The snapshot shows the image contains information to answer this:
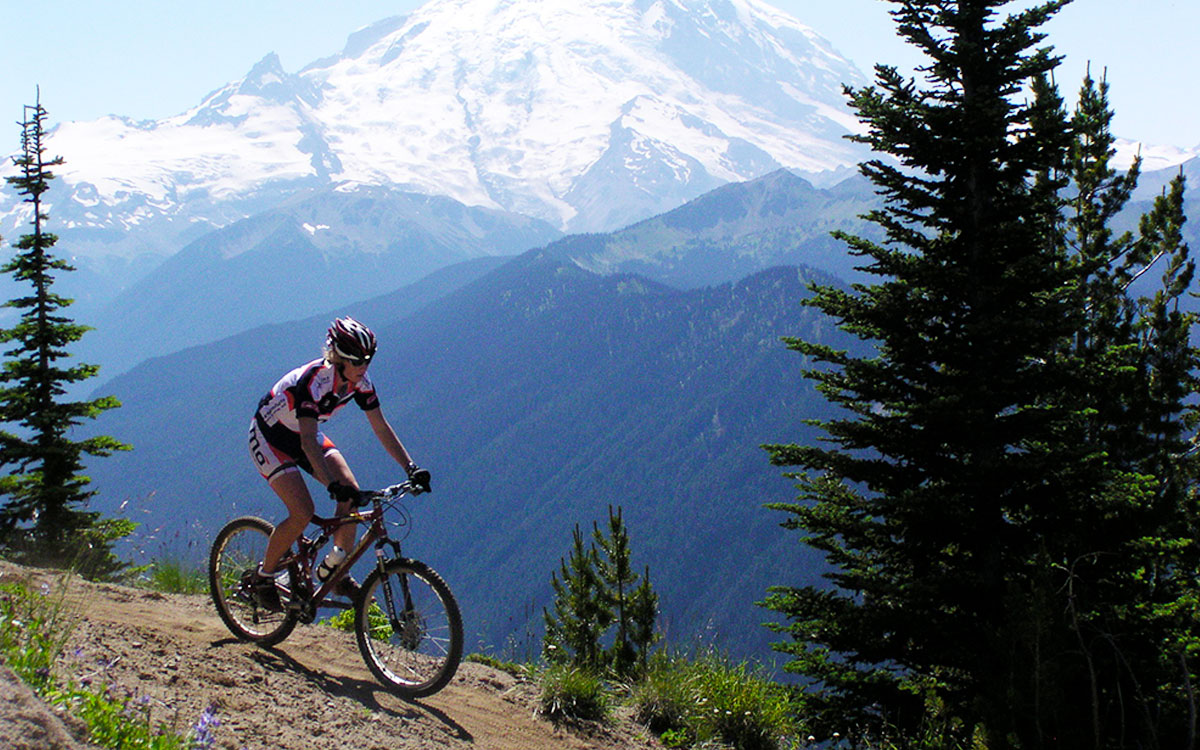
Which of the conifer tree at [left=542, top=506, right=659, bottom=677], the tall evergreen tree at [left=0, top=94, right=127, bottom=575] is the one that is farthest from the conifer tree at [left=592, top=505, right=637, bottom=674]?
the tall evergreen tree at [left=0, top=94, right=127, bottom=575]

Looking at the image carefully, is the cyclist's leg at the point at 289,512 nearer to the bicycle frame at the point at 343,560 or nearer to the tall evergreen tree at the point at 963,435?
the bicycle frame at the point at 343,560

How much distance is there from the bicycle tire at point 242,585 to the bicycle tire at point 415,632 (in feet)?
2.59

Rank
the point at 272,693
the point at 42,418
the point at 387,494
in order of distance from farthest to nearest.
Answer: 1. the point at 42,418
2. the point at 387,494
3. the point at 272,693

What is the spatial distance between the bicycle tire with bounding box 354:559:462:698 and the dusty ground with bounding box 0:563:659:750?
17cm

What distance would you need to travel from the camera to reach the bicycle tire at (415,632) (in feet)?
20.4

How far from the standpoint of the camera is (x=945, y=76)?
10484 millimetres

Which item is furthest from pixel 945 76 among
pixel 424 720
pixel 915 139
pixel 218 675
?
pixel 218 675

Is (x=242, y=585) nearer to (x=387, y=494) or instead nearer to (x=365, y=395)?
(x=387, y=494)

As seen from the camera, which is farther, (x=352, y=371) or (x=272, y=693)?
(x=352, y=371)

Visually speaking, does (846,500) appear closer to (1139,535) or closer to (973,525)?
(973,525)

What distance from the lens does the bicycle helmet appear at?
246 inches

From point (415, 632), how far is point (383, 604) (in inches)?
15.5

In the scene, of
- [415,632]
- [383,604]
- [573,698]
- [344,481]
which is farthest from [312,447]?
[573,698]

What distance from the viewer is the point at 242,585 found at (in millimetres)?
6859
